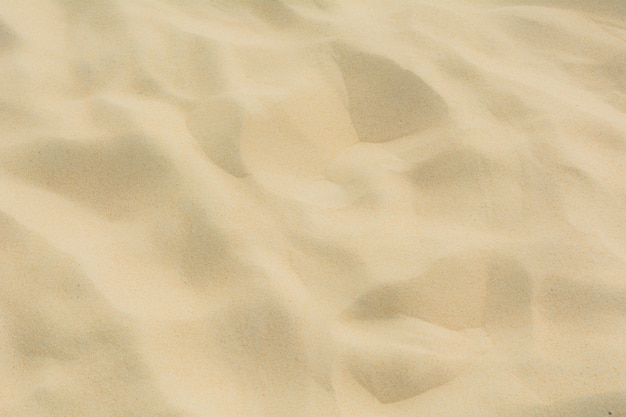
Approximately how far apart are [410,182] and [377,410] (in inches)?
23.0

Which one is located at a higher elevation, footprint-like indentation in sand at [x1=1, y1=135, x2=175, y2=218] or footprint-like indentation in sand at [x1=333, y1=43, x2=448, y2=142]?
footprint-like indentation in sand at [x1=333, y1=43, x2=448, y2=142]

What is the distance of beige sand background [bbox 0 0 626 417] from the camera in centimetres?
124

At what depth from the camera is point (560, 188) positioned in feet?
5.16

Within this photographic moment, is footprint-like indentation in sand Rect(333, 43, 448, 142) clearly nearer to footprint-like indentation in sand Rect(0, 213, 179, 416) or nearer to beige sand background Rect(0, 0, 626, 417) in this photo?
beige sand background Rect(0, 0, 626, 417)

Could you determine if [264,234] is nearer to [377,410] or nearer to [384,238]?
[384,238]

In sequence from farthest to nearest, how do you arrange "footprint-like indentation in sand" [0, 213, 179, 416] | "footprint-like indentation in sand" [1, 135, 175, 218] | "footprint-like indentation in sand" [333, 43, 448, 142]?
"footprint-like indentation in sand" [333, 43, 448, 142], "footprint-like indentation in sand" [1, 135, 175, 218], "footprint-like indentation in sand" [0, 213, 179, 416]

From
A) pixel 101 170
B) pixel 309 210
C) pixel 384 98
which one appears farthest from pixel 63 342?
pixel 384 98

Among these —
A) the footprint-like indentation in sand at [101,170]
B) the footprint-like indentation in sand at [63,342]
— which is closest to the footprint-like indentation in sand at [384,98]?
the footprint-like indentation in sand at [101,170]

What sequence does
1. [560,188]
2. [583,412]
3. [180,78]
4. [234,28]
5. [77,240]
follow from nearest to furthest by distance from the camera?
[583,412] < [77,240] < [560,188] < [180,78] < [234,28]

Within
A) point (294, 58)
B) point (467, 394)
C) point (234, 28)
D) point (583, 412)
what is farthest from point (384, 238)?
point (234, 28)

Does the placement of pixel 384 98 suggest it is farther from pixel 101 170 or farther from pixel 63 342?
pixel 63 342

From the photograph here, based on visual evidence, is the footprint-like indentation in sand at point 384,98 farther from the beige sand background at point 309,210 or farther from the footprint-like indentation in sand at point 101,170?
the footprint-like indentation in sand at point 101,170

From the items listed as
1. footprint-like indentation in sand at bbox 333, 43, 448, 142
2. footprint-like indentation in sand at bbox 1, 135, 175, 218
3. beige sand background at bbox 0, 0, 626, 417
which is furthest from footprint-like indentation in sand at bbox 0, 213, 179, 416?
footprint-like indentation in sand at bbox 333, 43, 448, 142

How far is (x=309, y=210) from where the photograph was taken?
59.1 inches
